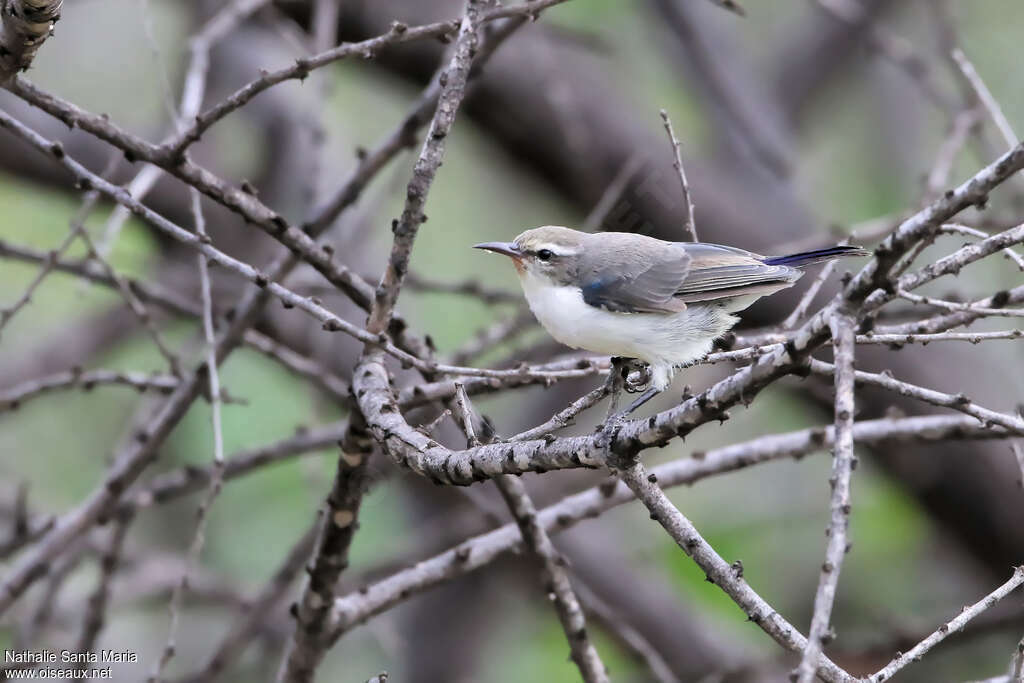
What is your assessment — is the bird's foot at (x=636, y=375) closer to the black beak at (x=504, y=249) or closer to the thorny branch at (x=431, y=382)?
the thorny branch at (x=431, y=382)

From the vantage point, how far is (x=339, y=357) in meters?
5.87

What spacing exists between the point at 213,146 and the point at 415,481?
256 centimetres

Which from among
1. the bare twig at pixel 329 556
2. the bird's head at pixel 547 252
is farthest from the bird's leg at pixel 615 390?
the bare twig at pixel 329 556

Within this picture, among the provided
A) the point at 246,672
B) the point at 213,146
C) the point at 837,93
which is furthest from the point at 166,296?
the point at 837,93

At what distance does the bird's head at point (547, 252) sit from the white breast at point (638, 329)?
0.14 metres

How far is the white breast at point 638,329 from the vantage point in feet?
9.38

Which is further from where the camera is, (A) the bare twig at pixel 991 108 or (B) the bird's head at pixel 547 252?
(B) the bird's head at pixel 547 252

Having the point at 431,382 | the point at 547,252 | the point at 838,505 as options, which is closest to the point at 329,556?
the point at 431,382

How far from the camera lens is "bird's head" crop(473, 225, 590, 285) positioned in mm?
3282

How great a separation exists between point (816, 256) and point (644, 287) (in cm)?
51

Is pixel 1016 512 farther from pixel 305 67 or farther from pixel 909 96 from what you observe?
pixel 305 67

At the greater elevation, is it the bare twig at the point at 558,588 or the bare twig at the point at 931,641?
the bare twig at the point at 558,588

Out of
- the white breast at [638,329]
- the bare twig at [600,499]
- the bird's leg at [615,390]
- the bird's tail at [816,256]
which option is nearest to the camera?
the bird's leg at [615,390]

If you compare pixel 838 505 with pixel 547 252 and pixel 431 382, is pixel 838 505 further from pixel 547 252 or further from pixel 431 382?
pixel 547 252
